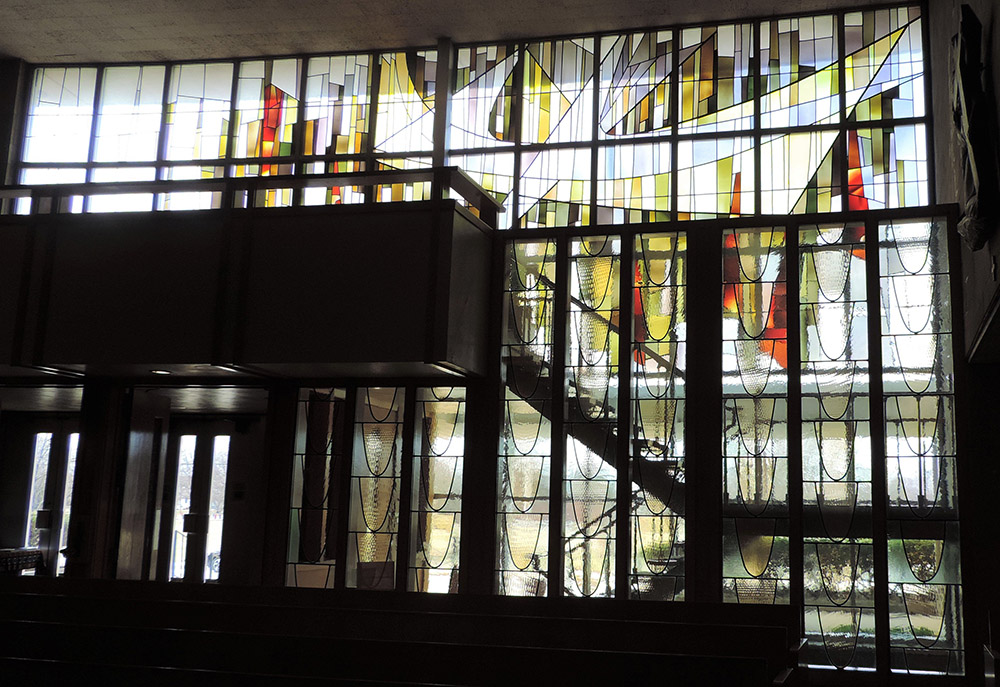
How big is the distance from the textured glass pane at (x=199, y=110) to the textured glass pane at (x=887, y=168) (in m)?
5.59

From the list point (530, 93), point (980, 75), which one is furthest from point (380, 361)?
point (980, 75)

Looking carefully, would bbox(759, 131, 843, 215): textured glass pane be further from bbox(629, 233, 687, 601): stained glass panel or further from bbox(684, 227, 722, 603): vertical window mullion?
bbox(629, 233, 687, 601): stained glass panel

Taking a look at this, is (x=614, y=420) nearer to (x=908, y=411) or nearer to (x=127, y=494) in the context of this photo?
(x=908, y=411)

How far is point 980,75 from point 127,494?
673cm

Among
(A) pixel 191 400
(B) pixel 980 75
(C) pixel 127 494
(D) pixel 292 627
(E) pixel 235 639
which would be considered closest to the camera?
(E) pixel 235 639

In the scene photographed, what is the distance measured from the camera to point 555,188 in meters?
8.41

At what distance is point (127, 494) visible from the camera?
313 inches

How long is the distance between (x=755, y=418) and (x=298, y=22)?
5.23 metres

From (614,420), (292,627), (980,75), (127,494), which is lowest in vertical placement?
(292,627)

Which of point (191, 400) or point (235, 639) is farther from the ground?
point (191, 400)

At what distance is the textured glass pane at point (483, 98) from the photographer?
870 centimetres

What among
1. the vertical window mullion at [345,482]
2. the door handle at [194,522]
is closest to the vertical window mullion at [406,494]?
the vertical window mullion at [345,482]

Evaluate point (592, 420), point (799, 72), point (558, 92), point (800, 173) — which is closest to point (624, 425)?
point (592, 420)

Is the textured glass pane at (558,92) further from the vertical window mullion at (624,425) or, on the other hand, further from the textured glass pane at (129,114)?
the textured glass pane at (129,114)
